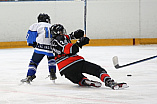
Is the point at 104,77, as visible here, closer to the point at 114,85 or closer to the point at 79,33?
the point at 114,85

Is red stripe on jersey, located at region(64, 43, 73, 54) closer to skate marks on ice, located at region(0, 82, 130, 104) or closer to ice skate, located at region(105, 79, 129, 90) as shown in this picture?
skate marks on ice, located at region(0, 82, 130, 104)

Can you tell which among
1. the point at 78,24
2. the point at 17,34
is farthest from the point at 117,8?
the point at 17,34

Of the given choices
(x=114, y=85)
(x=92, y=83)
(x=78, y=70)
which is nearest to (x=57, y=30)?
(x=78, y=70)

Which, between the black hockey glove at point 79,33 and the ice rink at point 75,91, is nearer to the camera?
the ice rink at point 75,91

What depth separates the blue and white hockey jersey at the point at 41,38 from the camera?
448 centimetres

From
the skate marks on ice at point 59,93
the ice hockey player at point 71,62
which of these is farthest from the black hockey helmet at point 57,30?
the skate marks on ice at point 59,93

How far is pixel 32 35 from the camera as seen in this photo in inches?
179

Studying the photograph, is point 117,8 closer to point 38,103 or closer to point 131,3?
Result: point 131,3

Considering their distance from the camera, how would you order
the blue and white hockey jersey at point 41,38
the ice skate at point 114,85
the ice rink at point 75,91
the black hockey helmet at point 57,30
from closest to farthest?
the ice rink at point 75,91 → the ice skate at point 114,85 → the black hockey helmet at point 57,30 → the blue and white hockey jersey at point 41,38

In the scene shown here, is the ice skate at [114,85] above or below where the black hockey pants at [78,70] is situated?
below

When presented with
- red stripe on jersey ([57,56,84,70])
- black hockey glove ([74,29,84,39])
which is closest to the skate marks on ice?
red stripe on jersey ([57,56,84,70])

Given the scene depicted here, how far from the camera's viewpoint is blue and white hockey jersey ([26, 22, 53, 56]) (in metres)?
4.48

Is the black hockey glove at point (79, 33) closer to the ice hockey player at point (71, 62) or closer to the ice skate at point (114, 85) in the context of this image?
the ice hockey player at point (71, 62)

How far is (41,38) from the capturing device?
177 inches
